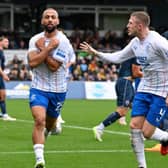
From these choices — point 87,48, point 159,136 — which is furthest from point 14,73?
point 159,136

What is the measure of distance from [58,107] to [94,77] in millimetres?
23221

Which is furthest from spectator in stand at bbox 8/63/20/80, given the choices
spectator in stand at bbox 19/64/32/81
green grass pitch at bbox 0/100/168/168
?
green grass pitch at bbox 0/100/168/168

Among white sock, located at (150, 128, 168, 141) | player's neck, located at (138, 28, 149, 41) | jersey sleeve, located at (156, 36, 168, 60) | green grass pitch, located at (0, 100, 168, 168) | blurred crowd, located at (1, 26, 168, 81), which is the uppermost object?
player's neck, located at (138, 28, 149, 41)

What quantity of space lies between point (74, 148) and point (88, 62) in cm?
2364

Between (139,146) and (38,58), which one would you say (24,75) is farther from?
(139,146)

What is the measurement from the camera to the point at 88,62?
37.4 metres

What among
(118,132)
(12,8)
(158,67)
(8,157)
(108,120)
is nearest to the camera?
(158,67)

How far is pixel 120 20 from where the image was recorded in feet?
151

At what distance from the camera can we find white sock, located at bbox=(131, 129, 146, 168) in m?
10.7

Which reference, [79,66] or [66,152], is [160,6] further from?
[66,152]

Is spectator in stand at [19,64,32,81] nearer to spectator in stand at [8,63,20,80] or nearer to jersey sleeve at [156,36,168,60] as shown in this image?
spectator in stand at [8,63,20,80]

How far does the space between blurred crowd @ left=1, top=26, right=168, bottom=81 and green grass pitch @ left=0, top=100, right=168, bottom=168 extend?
35.4 feet

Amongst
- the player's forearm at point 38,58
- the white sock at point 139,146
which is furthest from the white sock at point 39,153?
the white sock at point 139,146

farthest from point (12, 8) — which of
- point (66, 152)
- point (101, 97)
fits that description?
point (66, 152)
